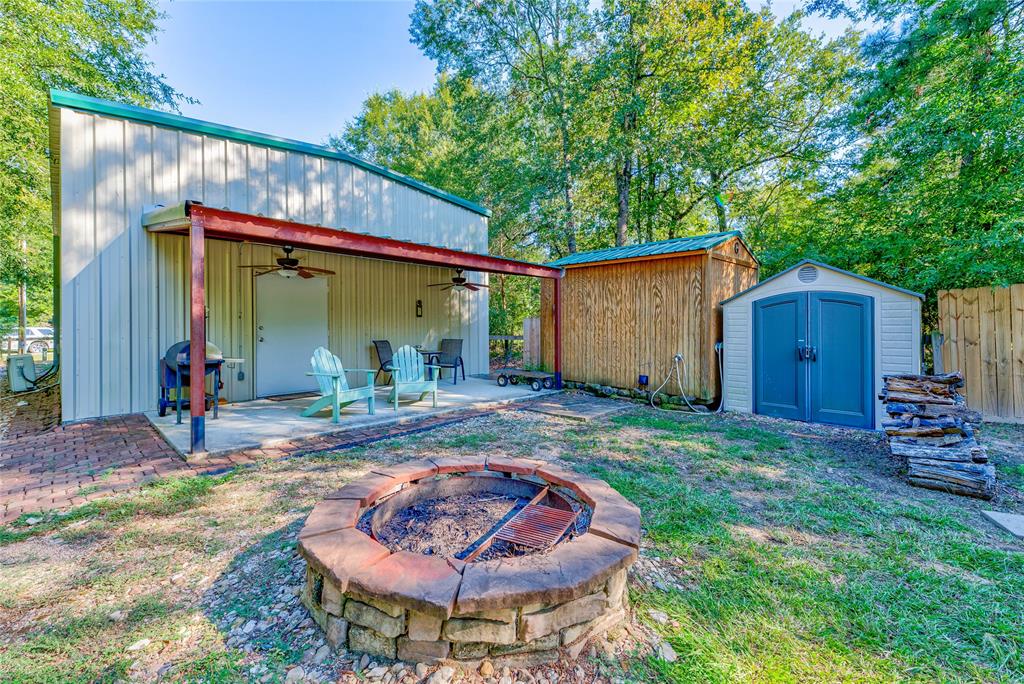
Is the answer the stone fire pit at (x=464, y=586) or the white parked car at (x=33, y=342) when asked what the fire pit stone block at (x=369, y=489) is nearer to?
the stone fire pit at (x=464, y=586)

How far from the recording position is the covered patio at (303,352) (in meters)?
3.60

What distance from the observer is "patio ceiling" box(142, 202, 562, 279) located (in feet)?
12.2

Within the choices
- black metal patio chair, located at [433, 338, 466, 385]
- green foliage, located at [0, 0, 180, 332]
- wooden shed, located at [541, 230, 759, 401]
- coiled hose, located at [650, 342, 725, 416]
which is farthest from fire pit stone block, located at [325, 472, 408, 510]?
green foliage, located at [0, 0, 180, 332]

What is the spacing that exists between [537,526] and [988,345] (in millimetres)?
6241

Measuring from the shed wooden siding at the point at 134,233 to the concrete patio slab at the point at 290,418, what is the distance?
0.70 metres

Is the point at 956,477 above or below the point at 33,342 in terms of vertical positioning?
below

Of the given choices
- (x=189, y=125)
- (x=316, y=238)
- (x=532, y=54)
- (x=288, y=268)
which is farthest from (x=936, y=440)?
(x=532, y=54)

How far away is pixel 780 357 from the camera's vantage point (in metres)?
5.58

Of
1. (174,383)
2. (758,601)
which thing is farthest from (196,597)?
(174,383)

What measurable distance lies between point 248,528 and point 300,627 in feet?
3.56

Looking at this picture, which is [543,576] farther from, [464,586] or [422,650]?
[422,650]

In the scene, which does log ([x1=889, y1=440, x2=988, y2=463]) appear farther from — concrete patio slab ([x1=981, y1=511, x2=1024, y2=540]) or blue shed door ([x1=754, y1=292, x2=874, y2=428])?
blue shed door ([x1=754, y1=292, x2=874, y2=428])

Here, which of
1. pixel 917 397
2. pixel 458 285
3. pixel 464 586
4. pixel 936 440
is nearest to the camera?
pixel 464 586

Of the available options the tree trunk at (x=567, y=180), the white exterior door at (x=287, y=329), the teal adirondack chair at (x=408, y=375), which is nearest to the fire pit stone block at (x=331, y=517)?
the teal adirondack chair at (x=408, y=375)
